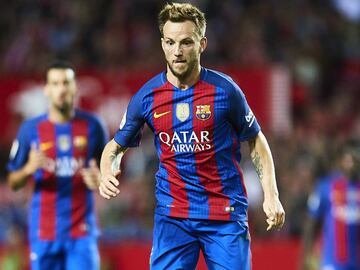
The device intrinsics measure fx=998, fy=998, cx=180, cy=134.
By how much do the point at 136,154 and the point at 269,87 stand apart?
84.4 inches

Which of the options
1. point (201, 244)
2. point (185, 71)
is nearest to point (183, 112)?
point (185, 71)

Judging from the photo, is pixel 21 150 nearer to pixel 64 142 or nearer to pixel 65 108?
pixel 64 142

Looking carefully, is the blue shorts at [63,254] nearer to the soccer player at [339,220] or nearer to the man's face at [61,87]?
the man's face at [61,87]

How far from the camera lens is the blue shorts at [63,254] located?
26.0 feet

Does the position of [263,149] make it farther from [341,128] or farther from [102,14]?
[102,14]

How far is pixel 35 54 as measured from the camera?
49.3ft

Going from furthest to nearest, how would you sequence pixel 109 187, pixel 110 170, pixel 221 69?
pixel 221 69
pixel 110 170
pixel 109 187

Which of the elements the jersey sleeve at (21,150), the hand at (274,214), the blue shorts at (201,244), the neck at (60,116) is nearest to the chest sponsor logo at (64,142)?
the neck at (60,116)

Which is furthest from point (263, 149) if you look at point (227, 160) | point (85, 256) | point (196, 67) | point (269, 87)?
point (269, 87)

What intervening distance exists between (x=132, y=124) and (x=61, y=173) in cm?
206

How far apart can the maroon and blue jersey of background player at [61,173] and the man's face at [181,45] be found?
239cm

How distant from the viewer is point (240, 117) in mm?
6129

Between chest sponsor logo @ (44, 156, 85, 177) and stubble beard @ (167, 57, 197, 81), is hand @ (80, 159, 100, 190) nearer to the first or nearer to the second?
chest sponsor logo @ (44, 156, 85, 177)

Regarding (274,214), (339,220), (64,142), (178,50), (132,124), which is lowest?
(339,220)
